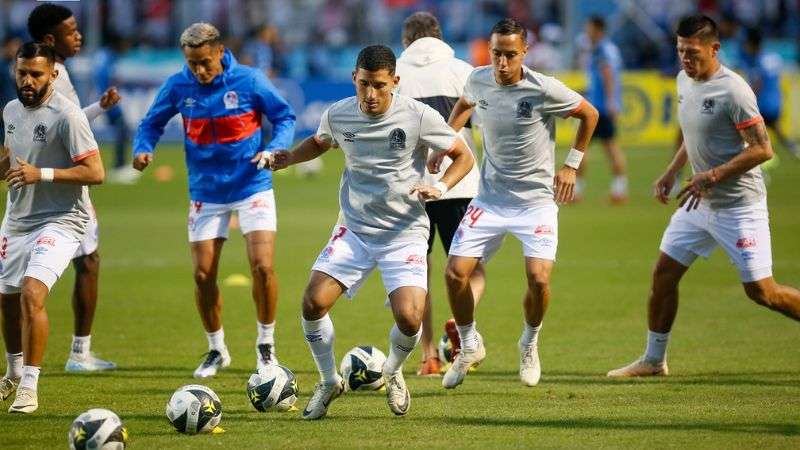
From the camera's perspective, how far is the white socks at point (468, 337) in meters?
9.66

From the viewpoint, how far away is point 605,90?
74.1ft

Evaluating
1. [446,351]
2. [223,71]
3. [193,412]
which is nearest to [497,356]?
[446,351]

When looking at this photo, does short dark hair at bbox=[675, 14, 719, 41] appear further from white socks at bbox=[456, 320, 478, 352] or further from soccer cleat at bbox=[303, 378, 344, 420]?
soccer cleat at bbox=[303, 378, 344, 420]

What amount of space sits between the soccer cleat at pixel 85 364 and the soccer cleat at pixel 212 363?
761mm

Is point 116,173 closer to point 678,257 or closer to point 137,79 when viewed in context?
point 137,79

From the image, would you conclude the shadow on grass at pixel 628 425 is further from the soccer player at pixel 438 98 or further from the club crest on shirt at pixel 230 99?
the club crest on shirt at pixel 230 99

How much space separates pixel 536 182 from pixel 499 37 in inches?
42.7

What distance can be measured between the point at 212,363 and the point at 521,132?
120 inches

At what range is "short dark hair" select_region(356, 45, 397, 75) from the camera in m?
8.49

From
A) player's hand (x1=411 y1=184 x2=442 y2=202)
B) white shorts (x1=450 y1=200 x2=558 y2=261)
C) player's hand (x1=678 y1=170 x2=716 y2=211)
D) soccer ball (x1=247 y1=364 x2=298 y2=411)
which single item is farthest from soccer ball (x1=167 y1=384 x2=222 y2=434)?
player's hand (x1=678 y1=170 x2=716 y2=211)

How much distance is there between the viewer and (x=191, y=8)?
38594mm

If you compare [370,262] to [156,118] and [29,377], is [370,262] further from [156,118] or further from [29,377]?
[156,118]

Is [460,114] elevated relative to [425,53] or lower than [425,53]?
lower

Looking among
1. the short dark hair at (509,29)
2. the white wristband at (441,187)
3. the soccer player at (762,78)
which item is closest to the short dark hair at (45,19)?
the short dark hair at (509,29)
